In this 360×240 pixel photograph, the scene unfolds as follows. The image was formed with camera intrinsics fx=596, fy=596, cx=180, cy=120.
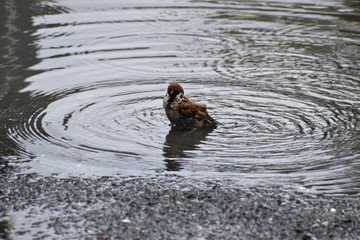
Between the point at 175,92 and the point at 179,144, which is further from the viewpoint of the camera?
the point at 175,92

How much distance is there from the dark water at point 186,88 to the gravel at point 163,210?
1.13 ft

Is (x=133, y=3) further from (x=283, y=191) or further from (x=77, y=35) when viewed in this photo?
(x=283, y=191)

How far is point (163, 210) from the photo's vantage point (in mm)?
6273

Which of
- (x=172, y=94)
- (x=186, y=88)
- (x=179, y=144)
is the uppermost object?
(x=172, y=94)

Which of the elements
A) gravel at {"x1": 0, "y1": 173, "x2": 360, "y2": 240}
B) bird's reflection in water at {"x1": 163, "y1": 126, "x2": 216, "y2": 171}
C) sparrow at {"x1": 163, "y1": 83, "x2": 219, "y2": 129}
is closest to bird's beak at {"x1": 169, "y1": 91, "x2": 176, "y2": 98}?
sparrow at {"x1": 163, "y1": 83, "x2": 219, "y2": 129}

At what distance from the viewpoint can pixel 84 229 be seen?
19.4 feet

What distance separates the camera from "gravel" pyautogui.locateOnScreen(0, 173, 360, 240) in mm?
5863

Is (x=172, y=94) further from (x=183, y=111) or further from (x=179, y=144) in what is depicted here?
(x=179, y=144)

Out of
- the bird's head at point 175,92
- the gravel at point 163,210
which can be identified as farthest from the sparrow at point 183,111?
the gravel at point 163,210

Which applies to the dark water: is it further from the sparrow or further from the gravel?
the gravel

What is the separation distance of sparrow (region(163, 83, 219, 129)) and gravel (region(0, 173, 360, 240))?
87.3 inches

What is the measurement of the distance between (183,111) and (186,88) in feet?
6.05

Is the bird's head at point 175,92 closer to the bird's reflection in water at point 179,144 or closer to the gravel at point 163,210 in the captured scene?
the bird's reflection in water at point 179,144

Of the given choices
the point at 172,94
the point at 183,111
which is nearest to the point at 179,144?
the point at 183,111
